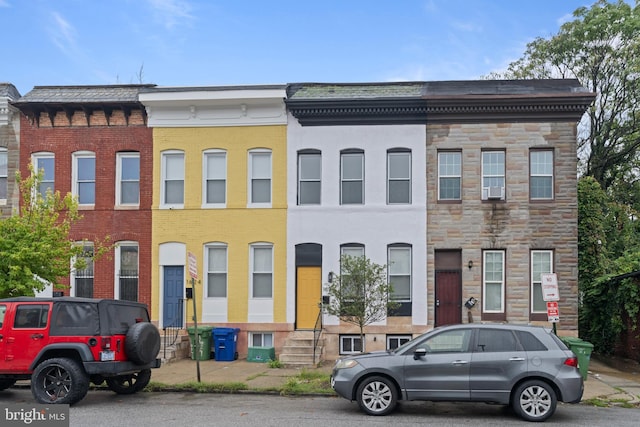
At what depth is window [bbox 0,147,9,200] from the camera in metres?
21.7

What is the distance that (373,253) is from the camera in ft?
65.9

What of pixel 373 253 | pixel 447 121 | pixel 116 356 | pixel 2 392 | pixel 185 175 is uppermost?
pixel 447 121

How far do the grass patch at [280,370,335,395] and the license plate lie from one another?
357 centimetres

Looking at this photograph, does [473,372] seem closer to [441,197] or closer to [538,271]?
[538,271]

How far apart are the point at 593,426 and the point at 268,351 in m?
10.2

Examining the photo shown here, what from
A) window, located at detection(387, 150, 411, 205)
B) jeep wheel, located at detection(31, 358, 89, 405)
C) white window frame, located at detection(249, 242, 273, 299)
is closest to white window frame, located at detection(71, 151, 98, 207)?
white window frame, located at detection(249, 242, 273, 299)

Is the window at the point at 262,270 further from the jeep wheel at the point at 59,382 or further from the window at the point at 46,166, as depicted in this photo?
the jeep wheel at the point at 59,382

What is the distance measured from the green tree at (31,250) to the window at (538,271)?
12.7 metres

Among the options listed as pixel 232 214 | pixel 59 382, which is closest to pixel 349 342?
pixel 232 214

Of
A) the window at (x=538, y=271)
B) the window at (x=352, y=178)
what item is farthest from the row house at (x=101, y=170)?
the window at (x=538, y=271)

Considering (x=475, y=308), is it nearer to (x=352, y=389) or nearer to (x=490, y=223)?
(x=490, y=223)

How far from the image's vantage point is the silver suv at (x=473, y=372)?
11078 millimetres

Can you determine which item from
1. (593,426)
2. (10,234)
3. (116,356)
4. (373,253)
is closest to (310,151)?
(373,253)

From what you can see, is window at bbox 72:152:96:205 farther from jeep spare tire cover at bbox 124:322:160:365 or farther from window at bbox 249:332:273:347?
jeep spare tire cover at bbox 124:322:160:365
